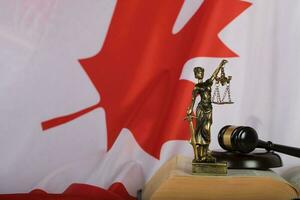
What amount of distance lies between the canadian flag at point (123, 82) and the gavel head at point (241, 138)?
11.9 inches

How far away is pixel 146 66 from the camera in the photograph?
149 cm

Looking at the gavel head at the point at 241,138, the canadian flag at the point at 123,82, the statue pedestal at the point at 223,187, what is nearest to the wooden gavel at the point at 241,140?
the gavel head at the point at 241,138

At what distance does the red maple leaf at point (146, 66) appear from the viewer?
147 cm

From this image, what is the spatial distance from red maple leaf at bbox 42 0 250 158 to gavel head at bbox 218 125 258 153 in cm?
32

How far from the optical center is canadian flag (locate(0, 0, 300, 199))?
1.44m

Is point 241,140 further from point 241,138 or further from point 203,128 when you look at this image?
point 203,128

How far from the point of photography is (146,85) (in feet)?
4.88

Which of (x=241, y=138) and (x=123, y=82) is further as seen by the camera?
(x=123, y=82)

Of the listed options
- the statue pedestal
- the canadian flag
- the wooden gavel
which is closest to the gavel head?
the wooden gavel

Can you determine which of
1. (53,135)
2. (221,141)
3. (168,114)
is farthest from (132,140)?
(221,141)

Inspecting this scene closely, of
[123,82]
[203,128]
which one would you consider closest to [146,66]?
[123,82]

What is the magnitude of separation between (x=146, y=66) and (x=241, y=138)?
18.7 inches

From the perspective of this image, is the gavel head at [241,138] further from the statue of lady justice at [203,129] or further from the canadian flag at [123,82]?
the canadian flag at [123,82]

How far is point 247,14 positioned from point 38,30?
26.2 inches
